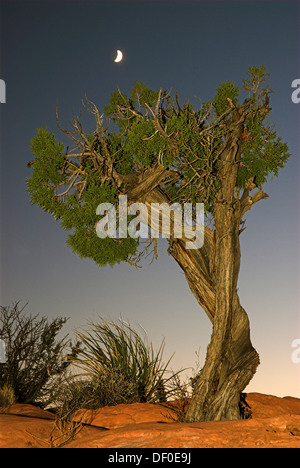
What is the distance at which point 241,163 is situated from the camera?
1165 cm

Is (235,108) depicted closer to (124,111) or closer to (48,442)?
(124,111)

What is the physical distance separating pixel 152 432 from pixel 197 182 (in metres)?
6.32

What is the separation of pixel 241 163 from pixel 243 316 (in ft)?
12.1

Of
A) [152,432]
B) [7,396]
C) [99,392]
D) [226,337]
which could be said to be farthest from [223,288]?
[7,396]

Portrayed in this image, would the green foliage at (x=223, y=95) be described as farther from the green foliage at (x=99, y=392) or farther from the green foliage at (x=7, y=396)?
the green foliage at (x=7, y=396)

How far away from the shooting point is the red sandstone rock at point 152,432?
239 inches

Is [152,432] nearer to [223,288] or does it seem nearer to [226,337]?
[226,337]

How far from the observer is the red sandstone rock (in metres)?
6.07

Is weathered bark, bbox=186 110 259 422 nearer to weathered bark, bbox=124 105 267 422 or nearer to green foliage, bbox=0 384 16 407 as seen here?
weathered bark, bbox=124 105 267 422

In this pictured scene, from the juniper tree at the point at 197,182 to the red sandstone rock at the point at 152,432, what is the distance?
5.51ft

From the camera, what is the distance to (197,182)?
11484 millimetres

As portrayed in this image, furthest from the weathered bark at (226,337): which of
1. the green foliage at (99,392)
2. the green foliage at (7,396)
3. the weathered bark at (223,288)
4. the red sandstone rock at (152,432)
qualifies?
the green foliage at (7,396)

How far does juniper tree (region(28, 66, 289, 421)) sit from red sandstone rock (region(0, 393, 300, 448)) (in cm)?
168
